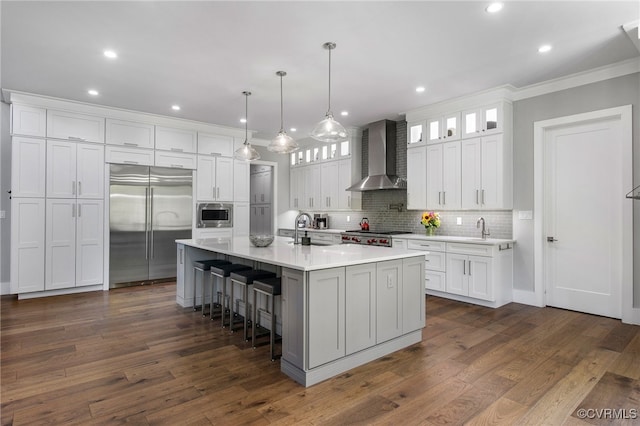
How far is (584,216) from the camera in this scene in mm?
4230

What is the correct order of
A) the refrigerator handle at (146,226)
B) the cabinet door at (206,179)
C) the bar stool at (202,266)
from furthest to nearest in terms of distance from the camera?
1. the cabinet door at (206,179)
2. the refrigerator handle at (146,226)
3. the bar stool at (202,266)

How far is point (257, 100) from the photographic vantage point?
5.15 metres

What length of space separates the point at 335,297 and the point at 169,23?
2.71 meters

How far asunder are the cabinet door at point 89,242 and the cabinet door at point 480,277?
5.51 metres

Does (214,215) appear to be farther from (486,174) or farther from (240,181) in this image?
(486,174)

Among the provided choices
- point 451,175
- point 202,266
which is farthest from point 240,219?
point 451,175

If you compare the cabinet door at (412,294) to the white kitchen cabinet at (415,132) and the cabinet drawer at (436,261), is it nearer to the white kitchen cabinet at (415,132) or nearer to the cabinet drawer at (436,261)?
the cabinet drawer at (436,261)

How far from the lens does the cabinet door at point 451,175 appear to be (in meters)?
5.13

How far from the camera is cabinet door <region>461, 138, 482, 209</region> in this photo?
4.88m

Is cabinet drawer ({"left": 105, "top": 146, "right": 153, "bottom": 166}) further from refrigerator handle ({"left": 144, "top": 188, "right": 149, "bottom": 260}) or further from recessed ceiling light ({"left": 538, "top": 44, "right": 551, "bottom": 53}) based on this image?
recessed ceiling light ({"left": 538, "top": 44, "right": 551, "bottom": 53})

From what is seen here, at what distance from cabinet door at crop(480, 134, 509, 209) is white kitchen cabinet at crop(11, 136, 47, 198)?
6.25 meters

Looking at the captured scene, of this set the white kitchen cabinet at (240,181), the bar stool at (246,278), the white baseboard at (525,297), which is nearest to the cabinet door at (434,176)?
the white baseboard at (525,297)

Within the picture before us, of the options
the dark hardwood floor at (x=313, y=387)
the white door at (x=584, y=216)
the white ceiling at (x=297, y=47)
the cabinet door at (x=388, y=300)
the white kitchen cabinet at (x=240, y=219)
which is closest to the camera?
the dark hardwood floor at (x=313, y=387)

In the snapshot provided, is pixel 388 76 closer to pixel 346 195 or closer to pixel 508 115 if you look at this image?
pixel 508 115
